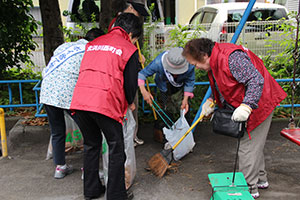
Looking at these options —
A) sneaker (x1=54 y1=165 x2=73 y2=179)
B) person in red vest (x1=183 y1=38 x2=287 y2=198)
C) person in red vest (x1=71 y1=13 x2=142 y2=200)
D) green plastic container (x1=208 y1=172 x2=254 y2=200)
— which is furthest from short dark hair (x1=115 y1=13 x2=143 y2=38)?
sneaker (x1=54 y1=165 x2=73 y2=179)

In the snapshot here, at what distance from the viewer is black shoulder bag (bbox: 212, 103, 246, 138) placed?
258 cm

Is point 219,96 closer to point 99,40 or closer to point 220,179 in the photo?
point 220,179

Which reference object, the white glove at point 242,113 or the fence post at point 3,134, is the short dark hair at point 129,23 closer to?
the white glove at point 242,113

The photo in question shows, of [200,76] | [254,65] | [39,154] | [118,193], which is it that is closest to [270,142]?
[200,76]

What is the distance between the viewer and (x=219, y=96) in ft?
9.54

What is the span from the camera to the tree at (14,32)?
5418 mm

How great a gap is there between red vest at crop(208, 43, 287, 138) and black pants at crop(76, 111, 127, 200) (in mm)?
A: 935

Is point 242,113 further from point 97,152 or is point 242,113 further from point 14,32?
point 14,32

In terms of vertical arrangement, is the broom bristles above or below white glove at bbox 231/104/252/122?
below

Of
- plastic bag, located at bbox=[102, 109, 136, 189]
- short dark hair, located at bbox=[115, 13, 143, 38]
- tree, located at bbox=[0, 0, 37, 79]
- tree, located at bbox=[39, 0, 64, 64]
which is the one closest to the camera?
short dark hair, located at bbox=[115, 13, 143, 38]

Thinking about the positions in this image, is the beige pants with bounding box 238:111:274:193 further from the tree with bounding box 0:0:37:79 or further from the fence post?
the tree with bounding box 0:0:37:79

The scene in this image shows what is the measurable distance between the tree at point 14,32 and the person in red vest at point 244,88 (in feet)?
13.2

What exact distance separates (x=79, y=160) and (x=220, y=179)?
1827mm

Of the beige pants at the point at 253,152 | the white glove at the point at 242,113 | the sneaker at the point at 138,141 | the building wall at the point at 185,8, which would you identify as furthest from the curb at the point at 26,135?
the building wall at the point at 185,8
